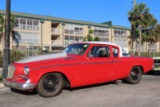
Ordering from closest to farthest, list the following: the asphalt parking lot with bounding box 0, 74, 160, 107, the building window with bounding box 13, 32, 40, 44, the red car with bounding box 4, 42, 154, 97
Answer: the asphalt parking lot with bounding box 0, 74, 160, 107 < the red car with bounding box 4, 42, 154, 97 < the building window with bounding box 13, 32, 40, 44

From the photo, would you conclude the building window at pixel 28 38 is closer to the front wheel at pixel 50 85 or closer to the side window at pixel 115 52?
the side window at pixel 115 52

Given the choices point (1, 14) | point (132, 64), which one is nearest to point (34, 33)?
point (1, 14)

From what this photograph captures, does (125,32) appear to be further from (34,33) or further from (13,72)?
(13,72)

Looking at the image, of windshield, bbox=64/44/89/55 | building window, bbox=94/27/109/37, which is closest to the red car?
windshield, bbox=64/44/89/55

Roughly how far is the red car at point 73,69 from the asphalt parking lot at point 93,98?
324 mm

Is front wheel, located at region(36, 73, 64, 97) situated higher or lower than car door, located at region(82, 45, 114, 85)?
lower

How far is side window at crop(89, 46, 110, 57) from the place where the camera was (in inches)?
328

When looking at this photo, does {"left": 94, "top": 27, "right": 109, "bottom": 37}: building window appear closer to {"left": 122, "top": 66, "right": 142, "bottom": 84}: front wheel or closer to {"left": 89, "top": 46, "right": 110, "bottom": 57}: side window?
{"left": 122, "top": 66, "right": 142, "bottom": 84}: front wheel

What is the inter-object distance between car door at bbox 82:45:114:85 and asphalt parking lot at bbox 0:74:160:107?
0.41m

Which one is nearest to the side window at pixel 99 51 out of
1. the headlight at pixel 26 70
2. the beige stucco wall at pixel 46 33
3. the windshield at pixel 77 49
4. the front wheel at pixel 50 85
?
the windshield at pixel 77 49

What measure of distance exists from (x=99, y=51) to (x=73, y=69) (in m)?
1.42

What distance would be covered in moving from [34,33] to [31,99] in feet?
140

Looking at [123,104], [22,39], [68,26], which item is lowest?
[123,104]

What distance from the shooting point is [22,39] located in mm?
46844
